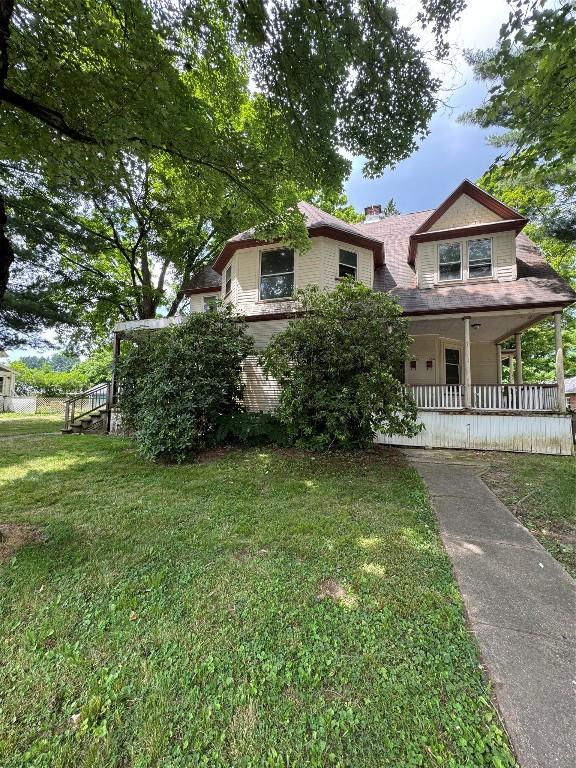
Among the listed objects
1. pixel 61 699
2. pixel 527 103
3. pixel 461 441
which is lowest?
pixel 61 699

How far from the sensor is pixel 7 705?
169 cm

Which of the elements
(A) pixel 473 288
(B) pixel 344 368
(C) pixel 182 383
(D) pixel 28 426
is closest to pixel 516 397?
(A) pixel 473 288

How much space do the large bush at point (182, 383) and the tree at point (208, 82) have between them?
3.38 m

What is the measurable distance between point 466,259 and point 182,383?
9.50m

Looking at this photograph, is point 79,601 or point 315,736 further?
point 79,601

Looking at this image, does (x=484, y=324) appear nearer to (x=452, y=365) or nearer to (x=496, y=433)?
(x=452, y=365)

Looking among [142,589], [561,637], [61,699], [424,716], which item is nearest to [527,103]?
[561,637]

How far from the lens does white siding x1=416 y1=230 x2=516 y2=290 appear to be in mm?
9852

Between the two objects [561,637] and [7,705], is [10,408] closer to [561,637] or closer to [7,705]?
[7,705]

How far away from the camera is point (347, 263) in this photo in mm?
10617

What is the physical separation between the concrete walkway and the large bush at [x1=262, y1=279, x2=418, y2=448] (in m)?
2.52

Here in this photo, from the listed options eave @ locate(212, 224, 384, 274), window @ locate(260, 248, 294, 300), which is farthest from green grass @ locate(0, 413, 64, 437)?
window @ locate(260, 248, 294, 300)

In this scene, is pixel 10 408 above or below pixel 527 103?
below

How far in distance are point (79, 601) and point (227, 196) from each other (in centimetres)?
759
